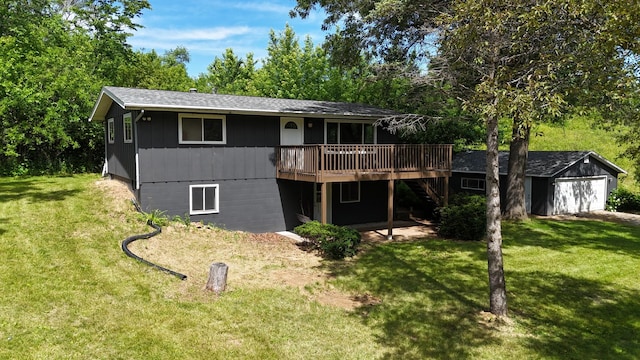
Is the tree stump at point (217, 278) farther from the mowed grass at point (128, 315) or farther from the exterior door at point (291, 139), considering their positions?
the exterior door at point (291, 139)

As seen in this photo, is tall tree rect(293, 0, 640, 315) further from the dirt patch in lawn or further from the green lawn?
the dirt patch in lawn

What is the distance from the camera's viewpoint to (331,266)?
37.1 ft

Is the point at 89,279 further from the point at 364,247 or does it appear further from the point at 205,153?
the point at 364,247

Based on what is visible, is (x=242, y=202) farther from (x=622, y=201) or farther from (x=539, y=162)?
(x=622, y=201)

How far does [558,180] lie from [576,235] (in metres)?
5.69

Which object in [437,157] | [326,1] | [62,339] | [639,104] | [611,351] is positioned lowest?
[611,351]

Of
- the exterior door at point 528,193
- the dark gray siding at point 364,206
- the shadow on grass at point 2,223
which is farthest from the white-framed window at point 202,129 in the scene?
the exterior door at point 528,193

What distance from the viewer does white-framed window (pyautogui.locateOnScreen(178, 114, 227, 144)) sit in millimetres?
14109

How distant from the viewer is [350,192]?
57.3ft

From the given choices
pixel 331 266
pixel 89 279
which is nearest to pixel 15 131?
pixel 89 279

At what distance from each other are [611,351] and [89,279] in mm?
9617

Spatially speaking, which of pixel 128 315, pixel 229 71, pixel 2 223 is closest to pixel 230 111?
pixel 2 223

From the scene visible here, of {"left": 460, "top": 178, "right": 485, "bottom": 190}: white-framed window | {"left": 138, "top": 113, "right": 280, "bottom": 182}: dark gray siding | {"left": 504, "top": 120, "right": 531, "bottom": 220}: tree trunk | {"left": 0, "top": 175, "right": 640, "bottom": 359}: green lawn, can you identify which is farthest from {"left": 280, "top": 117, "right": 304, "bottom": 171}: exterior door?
{"left": 460, "top": 178, "right": 485, "bottom": 190}: white-framed window

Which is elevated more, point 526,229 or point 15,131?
point 15,131
